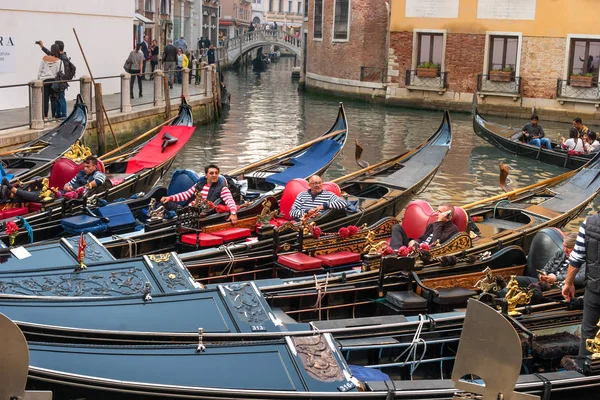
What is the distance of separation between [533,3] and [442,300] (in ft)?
35.0

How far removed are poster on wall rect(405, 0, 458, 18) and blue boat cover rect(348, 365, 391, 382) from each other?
458 inches

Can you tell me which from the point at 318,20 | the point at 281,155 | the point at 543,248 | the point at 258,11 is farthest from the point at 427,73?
the point at 258,11

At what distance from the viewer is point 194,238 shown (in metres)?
4.26

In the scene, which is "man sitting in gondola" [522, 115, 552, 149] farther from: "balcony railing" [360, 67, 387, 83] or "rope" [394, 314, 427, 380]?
"rope" [394, 314, 427, 380]

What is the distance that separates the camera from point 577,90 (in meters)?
12.6

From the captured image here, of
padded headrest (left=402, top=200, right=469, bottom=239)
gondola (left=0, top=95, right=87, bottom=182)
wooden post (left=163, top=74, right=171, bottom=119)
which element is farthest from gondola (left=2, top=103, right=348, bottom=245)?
wooden post (left=163, top=74, right=171, bottom=119)

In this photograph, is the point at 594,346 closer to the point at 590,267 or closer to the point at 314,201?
the point at 590,267

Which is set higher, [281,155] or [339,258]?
[281,155]

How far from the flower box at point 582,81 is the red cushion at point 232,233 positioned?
930 cm

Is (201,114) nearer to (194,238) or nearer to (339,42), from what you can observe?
(339,42)

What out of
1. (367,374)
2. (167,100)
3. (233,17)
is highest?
(233,17)

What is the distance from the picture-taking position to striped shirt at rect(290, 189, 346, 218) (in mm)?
4500

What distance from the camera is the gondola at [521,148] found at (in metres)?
8.25

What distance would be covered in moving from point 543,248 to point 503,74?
10027 mm
